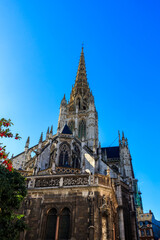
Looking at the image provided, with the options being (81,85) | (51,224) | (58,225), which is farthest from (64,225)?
(81,85)

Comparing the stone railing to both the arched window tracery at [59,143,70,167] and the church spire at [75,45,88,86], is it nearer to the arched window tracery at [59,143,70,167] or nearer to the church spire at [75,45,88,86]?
the arched window tracery at [59,143,70,167]

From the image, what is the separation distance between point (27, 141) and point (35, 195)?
29.2 m

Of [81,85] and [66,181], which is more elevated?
[81,85]

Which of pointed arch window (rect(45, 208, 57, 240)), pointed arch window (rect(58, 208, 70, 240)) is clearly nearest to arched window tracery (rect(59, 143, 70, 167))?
pointed arch window (rect(45, 208, 57, 240))

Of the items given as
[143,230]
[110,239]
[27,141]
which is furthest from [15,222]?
[143,230]

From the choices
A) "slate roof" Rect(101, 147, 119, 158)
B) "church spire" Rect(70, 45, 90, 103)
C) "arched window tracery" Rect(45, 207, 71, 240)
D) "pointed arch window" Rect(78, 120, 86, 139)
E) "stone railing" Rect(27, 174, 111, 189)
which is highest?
"church spire" Rect(70, 45, 90, 103)

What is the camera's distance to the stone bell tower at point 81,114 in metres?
45.2

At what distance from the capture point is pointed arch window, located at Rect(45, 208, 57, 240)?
29.7ft

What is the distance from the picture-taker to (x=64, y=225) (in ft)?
30.1

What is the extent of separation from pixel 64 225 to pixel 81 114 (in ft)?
135

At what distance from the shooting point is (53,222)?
931 centimetres

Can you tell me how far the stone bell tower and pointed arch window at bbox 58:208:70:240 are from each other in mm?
31385

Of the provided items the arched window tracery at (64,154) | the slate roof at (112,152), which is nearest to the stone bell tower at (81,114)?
the slate roof at (112,152)

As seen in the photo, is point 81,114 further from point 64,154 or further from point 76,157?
point 64,154
